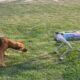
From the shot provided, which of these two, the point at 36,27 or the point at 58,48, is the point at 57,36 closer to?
the point at 58,48

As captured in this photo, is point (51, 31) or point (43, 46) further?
point (51, 31)

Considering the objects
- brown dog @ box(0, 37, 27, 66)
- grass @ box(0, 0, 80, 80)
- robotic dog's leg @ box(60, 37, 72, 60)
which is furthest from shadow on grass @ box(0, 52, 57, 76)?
robotic dog's leg @ box(60, 37, 72, 60)

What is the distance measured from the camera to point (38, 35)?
25.9 feet

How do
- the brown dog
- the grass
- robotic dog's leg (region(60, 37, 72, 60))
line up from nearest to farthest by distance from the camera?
1. the grass
2. the brown dog
3. robotic dog's leg (region(60, 37, 72, 60))

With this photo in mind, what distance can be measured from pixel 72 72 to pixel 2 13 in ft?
13.3

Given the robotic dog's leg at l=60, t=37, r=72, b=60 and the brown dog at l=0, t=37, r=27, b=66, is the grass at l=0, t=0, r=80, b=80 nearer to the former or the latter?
the robotic dog's leg at l=60, t=37, r=72, b=60

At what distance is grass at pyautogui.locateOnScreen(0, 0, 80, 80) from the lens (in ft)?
19.6

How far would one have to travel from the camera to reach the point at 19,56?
6.62m

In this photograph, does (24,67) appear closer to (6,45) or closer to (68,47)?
(6,45)

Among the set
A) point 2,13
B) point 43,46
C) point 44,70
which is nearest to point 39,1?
point 2,13

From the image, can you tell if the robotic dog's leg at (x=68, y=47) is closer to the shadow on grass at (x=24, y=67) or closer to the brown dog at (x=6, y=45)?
the shadow on grass at (x=24, y=67)

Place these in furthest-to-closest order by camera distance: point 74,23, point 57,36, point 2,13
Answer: point 2,13, point 74,23, point 57,36

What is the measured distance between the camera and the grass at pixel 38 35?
5980mm

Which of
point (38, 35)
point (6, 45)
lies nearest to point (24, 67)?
point (6, 45)
